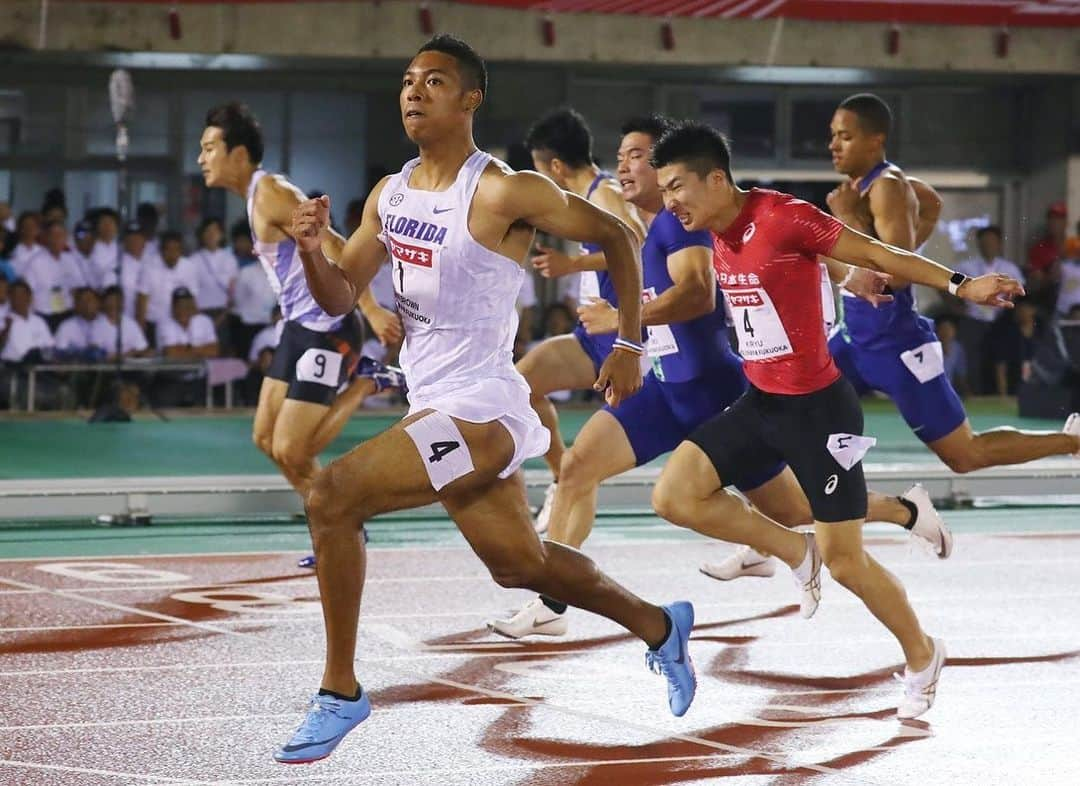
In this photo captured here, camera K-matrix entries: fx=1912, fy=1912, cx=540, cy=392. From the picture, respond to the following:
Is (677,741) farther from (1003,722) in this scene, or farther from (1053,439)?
(1053,439)

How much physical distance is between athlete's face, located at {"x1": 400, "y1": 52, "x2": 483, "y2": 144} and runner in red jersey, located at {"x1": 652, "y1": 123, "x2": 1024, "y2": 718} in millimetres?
1130

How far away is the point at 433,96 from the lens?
598cm

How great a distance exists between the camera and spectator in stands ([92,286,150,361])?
18.0 meters

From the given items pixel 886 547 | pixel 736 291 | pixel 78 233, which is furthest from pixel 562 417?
pixel 736 291

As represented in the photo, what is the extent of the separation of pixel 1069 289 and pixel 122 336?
10448 millimetres

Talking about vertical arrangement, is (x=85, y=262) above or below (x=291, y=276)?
below

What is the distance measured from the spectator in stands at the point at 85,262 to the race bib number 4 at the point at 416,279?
42.3 ft

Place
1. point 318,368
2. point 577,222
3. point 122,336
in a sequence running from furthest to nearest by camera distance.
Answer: point 122,336 → point 318,368 → point 577,222

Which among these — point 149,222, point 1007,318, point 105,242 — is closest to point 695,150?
point 105,242

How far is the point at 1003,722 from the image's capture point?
6500 millimetres

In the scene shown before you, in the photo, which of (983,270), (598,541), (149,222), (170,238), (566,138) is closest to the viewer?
(566,138)

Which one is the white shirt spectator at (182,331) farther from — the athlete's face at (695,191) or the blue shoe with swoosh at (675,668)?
the blue shoe with swoosh at (675,668)

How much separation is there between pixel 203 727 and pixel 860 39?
17937 mm

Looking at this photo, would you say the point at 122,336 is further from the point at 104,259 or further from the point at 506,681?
the point at 506,681
